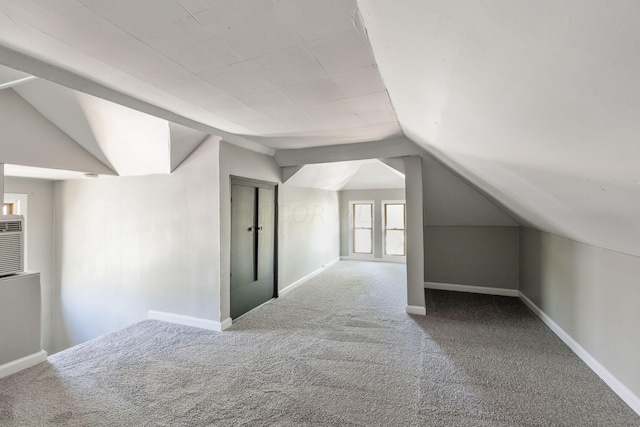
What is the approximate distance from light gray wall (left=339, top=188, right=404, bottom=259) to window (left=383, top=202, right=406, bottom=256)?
15cm

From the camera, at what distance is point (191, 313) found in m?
3.55

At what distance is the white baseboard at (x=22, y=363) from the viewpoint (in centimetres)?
245

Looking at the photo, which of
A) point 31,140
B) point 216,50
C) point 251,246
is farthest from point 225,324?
point 216,50

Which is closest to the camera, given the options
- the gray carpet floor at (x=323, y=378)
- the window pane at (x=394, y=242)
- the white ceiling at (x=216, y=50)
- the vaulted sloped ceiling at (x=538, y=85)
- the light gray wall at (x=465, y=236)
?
the vaulted sloped ceiling at (x=538, y=85)

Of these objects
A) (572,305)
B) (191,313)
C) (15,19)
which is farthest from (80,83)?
(572,305)

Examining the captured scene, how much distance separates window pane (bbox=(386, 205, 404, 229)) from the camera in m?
7.46

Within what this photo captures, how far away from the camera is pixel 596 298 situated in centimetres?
254

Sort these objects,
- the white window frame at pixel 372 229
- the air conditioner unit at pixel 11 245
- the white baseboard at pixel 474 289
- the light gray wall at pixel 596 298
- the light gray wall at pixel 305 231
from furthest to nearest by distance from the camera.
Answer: the white window frame at pixel 372 229, the light gray wall at pixel 305 231, the white baseboard at pixel 474 289, the air conditioner unit at pixel 11 245, the light gray wall at pixel 596 298

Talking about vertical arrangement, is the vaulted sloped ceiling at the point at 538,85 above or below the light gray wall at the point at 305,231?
above

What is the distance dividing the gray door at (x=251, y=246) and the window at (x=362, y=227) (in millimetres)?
3588

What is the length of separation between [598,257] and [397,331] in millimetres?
1955

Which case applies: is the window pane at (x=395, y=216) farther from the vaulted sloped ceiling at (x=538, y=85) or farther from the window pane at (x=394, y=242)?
the vaulted sloped ceiling at (x=538, y=85)

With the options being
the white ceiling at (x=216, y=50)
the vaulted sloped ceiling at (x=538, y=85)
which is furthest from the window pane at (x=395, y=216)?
the vaulted sloped ceiling at (x=538, y=85)

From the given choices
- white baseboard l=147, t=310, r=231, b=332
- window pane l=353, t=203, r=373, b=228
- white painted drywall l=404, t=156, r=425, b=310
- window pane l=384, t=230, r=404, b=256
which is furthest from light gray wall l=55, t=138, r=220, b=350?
window pane l=384, t=230, r=404, b=256
